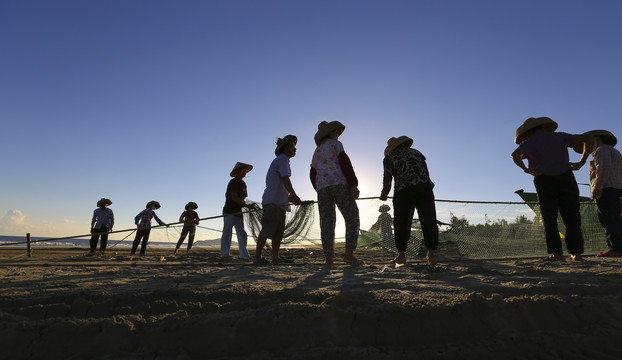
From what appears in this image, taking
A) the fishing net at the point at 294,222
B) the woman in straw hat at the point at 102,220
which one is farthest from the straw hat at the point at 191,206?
the fishing net at the point at 294,222

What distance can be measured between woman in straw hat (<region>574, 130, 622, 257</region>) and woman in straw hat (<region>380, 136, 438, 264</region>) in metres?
2.26

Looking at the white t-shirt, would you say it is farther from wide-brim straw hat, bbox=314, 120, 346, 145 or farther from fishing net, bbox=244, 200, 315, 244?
fishing net, bbox=244, 200, 315, 244

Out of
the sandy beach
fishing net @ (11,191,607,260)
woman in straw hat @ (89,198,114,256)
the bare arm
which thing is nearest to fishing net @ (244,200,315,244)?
fishing net @ (11,191,607,260)

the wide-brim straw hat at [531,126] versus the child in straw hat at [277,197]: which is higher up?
the wide-brim straw hat at [531,126]

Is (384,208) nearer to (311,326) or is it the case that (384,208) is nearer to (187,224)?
(311,326)

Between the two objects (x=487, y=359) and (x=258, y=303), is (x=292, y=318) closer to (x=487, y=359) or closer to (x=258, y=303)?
(x=258, y=303)

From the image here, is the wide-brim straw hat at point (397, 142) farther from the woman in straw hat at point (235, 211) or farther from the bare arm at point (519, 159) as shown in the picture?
the woman in straw hat at point (235, 211)

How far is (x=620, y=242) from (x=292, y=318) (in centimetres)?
490

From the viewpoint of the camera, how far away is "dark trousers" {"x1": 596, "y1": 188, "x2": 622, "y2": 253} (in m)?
4.50

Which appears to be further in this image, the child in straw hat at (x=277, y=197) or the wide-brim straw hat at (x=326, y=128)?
the child in straw hat at (x=277, y=197)

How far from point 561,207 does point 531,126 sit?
3.24 ft

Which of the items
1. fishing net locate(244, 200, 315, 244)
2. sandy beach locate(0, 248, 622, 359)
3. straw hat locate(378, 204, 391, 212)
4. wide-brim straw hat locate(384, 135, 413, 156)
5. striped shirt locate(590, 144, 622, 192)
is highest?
wide-brim straw hat locate(384, 135, 413, 156)

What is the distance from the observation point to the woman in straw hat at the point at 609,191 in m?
4.50

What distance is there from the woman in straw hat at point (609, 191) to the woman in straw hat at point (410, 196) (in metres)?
2.26
